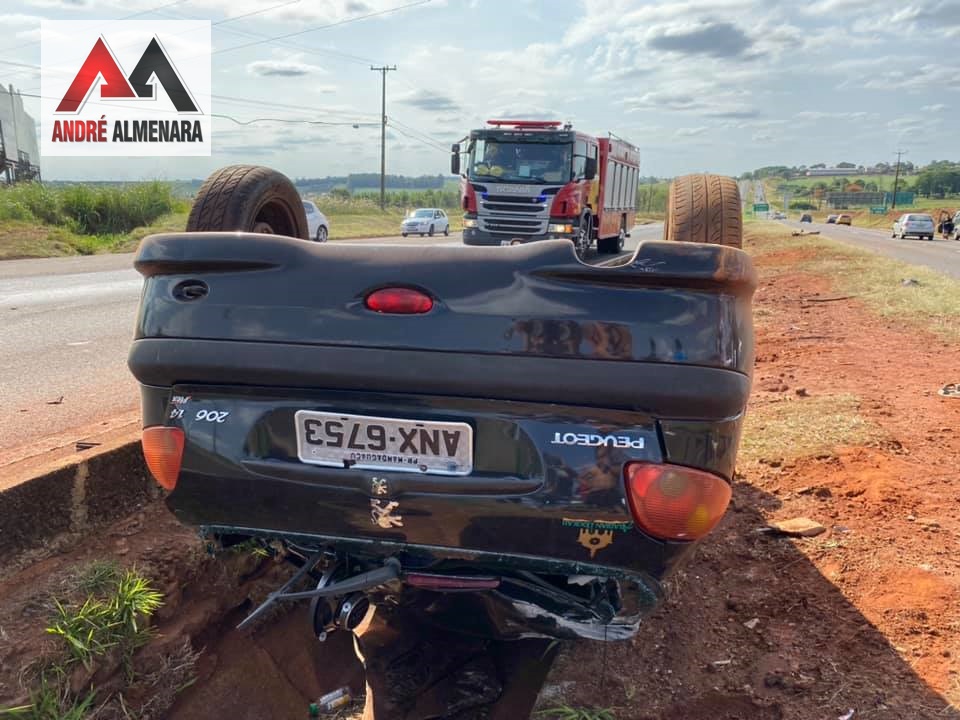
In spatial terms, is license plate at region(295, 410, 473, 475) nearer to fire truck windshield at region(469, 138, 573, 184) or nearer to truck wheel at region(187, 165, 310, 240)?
truck wheel at region(187, 165, 310, 240)

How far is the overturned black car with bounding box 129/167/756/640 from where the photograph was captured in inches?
77.7

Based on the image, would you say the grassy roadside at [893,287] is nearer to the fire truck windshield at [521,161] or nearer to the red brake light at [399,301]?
the fire truck windshield at [521,161]

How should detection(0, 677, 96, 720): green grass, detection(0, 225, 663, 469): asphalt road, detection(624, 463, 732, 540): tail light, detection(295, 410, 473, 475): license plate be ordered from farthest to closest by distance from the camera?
1. detection(0, 225, 663, 469): asphalt road
2. detection(0, 677, 96, 720): green grass
3. detection(295, 410, 473, 475): license plate
4. detection(624, 463, 732, 540): tail light

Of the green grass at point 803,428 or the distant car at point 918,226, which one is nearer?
the green grass at point 803,428

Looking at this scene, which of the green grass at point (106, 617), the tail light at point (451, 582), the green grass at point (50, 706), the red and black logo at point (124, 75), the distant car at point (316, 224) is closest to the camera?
the tail light at point (451, 582)

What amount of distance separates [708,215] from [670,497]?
1.67 metres

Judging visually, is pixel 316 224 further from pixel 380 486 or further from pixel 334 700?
pixel 380 486

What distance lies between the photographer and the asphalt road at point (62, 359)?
179 inches

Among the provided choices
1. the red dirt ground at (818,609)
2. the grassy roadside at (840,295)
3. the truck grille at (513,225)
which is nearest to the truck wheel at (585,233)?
the truck grille at (513,225)

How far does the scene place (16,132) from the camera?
30594 mm

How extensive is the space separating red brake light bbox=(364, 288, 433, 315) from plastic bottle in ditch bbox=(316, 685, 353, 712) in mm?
1946

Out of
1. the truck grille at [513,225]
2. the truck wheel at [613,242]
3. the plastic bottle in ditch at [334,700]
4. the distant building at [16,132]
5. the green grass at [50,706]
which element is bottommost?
the plastic bottle in ditch at [334,700]

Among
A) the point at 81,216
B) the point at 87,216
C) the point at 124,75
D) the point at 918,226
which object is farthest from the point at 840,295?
the point at 918,226

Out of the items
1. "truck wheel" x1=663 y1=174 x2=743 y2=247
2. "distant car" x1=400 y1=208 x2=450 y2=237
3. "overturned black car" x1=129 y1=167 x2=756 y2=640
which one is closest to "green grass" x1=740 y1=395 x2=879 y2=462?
"truck wheel" x1=663 y1=174 x2=743 y2=247
